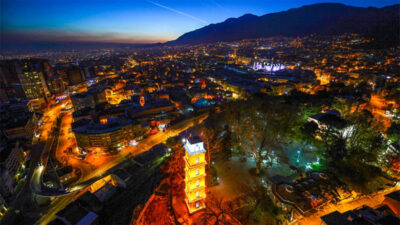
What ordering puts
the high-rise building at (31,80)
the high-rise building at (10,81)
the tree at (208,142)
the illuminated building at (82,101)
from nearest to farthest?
the tree at (208,142)
the illuminated building at (82,101)
the high-rise building at (10,81)
the high-rise building at (31,80)

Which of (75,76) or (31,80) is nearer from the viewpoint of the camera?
(31,80)

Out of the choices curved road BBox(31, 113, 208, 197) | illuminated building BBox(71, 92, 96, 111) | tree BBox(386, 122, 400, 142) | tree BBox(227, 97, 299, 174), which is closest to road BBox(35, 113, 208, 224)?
curved road BBox(31, 113, 208, 197)

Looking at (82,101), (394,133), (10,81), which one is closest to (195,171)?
(394,133)

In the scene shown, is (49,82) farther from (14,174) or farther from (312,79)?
(312,79)

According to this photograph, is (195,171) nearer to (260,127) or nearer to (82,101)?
(260,127)

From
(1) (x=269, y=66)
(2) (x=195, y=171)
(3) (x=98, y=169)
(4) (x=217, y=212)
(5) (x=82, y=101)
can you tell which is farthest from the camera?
(1) (x=269, y=66)

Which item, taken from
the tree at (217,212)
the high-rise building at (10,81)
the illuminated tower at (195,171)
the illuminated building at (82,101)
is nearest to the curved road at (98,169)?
the illuminated building at (82,101)

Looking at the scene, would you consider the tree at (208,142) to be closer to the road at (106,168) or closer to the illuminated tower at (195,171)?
the illuminated tower at (195,171)

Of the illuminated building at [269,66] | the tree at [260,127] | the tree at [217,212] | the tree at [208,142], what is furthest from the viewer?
the illuminated building at [269,66]

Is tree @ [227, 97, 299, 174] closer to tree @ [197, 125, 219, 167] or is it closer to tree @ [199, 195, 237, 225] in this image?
tree @ [197, 125, 219, 167]
